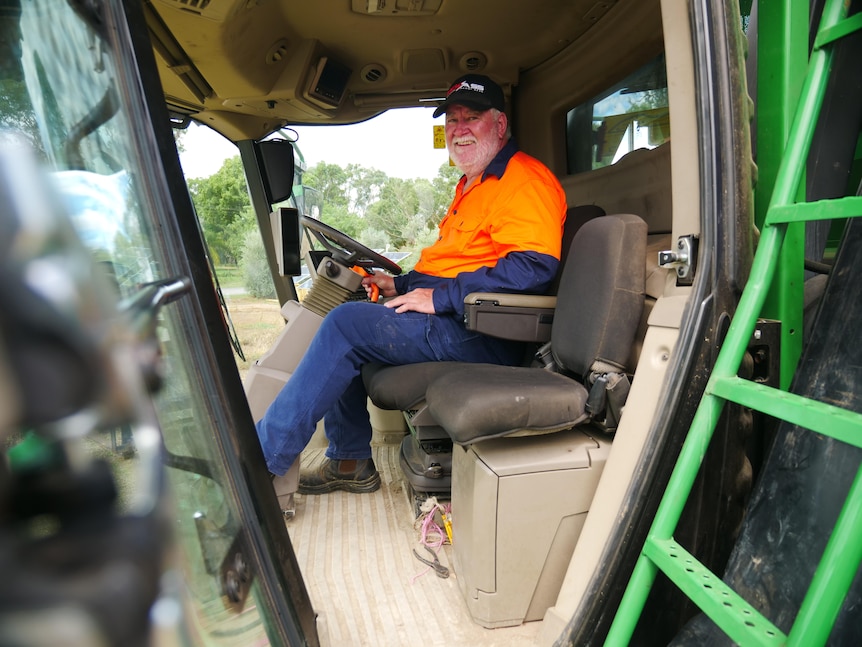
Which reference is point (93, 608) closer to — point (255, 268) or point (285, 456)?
point (285, 456)

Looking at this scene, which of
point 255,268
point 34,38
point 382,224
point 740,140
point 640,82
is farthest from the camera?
point 382,224

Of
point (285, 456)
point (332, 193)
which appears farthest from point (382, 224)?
point (285, 456)

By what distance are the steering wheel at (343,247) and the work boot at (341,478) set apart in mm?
766

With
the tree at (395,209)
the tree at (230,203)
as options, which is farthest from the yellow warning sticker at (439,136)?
the tree at (230,203)

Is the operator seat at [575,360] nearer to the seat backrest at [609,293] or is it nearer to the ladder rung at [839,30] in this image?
the seat backrest at [609,293]

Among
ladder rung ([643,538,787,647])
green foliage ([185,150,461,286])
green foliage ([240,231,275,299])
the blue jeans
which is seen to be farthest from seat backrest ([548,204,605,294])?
green foliage ([240,231,275,299])

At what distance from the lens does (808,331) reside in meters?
1.15

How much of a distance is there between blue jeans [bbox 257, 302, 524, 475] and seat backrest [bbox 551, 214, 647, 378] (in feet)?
1.44

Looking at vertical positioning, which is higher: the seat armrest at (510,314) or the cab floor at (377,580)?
the seat armrest at (510,314)

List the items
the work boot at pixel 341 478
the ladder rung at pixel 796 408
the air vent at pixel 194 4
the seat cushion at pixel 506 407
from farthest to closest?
the work boot at pixel 341 478 → the air vent at pixel 194 4 → the seat cushion at pixel 506 407 → the ladder rung at pixel 796 408

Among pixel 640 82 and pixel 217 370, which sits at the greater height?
pixel 640 82

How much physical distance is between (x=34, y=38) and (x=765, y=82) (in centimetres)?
122

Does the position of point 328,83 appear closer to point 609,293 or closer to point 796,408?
point 609,293

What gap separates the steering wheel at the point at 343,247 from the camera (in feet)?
7.24
